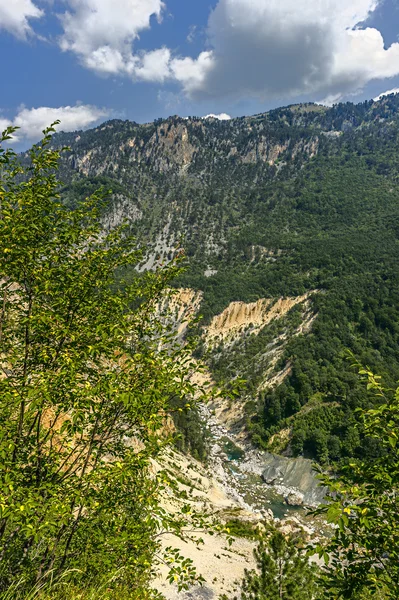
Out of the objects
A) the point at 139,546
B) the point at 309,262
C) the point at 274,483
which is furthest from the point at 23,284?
the point at 309,262

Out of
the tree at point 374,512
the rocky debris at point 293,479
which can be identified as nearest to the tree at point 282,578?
the tree at point 374,512

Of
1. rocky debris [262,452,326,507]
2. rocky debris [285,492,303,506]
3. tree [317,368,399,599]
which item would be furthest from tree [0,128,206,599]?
rocky debris [262,452,326,507]

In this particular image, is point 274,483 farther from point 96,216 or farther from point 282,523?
point 96,216

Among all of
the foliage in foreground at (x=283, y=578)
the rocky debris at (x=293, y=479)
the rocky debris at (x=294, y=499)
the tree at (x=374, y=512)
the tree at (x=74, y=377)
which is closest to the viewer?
the tree at (x=374, y=512)

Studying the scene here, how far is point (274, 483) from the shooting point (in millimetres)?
63000

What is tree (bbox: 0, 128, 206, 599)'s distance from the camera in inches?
183

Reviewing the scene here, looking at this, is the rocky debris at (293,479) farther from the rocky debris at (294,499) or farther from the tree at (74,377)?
the tree at (74,377)

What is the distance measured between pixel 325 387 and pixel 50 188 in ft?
277

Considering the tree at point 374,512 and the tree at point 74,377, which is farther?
the tree at point 74,377

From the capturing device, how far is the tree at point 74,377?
4641mm

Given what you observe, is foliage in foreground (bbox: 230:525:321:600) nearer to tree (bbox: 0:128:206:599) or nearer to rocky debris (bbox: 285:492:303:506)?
tree (bbox: 0:128:206:599)

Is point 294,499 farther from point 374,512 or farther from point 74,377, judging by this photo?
point 74,377

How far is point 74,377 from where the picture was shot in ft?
14.9

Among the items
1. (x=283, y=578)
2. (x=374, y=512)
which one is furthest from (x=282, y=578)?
(x=374, y=512)
